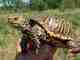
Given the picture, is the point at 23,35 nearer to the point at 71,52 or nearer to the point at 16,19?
the point at 16,19

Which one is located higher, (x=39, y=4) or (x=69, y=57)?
(x=39, y=4)

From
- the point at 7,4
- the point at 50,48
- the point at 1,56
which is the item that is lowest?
the point at 1,56

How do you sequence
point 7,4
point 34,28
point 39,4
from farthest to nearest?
1. point 39,4
2. point 7,4
3. point 34,28

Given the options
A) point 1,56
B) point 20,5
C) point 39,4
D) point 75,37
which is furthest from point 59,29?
point 39,4

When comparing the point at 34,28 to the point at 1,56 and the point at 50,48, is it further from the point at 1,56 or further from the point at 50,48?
the point at 1,56

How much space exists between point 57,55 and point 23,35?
15 centimetres

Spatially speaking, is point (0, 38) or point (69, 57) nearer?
point (69, 57)

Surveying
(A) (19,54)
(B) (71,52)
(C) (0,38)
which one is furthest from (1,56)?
(B) (71,52)

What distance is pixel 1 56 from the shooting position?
46.4 inches

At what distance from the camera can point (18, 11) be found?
1.24 meters

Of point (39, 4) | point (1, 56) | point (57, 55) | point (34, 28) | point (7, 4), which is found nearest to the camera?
point (34, 28)

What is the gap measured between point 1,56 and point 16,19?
35 centimetres

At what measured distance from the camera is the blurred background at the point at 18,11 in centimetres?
116

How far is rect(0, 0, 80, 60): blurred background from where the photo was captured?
116 centimetres
